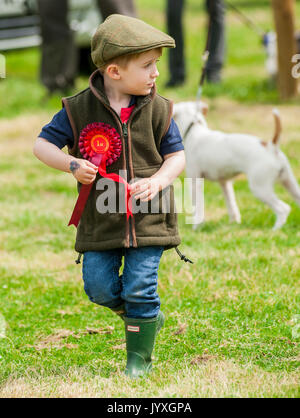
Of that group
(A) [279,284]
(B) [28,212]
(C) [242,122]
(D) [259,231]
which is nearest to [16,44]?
(C) [242,122]

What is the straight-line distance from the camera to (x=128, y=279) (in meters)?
3.02

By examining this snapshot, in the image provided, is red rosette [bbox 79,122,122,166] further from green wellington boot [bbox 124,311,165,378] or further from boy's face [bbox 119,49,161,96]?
green wellington boot [bbox 124,311,165,378]

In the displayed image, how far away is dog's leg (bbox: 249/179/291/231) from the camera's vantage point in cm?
523

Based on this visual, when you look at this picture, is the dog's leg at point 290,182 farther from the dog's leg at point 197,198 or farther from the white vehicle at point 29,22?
the white vehicle at point 29,22

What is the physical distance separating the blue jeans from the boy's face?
26.0 inches

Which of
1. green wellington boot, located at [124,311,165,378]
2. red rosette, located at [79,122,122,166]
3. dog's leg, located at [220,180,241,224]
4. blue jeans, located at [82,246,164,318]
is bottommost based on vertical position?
dog's leg, located at [220,180,241,224]

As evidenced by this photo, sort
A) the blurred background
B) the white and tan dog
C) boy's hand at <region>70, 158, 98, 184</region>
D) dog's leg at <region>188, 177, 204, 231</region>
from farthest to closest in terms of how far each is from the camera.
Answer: the blurred background < dog's leg at <region>188, 177, 204, 231</region> < the white and tan dog < boy's hand at <region>70, 158, 98, 184</region>

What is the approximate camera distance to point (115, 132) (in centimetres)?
294

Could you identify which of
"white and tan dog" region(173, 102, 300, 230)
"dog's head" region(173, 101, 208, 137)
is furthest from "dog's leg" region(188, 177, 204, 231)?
"dog's head" region(173, 101, 208, 137)

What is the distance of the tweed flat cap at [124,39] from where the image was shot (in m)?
2.81

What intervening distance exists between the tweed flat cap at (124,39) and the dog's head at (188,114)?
2.64 meters

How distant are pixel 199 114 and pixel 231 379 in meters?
3.01

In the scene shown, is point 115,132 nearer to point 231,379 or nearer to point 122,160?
point 122,160

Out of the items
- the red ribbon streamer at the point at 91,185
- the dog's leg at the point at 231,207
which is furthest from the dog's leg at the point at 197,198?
the red ribbon streamer at the point at 91,185
